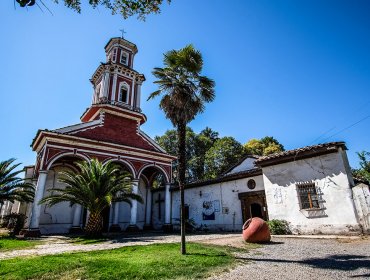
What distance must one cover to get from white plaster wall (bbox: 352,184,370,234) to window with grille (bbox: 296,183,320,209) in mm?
1797

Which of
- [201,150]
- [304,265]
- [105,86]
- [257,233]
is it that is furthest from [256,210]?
[201,150]

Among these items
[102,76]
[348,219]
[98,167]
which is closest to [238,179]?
[348,219]

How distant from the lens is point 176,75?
923 centimetres

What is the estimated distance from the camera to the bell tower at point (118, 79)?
22266mm

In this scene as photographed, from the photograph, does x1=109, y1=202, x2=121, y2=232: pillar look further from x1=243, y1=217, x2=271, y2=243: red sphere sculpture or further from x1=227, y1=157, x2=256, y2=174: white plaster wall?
x1=227, y1=157, x2=256, y2=174: white plaster wall

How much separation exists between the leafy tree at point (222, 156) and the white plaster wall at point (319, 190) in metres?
19.9

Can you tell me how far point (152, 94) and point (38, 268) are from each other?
6.71 meters

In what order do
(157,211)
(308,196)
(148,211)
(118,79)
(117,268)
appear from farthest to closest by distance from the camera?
(157,211) → (148,211) → (118,79) → (308,196) → (117,268)

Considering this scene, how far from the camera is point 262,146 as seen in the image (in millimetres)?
36000

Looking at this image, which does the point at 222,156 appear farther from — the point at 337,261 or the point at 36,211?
the point at 337,261

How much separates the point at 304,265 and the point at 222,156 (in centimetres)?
2889

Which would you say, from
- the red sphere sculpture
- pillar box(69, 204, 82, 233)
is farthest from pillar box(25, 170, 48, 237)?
the red sphere sculpture

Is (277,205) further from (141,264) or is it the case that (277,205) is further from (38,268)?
(38,268)

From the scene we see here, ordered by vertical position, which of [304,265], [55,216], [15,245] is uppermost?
[55,216]
